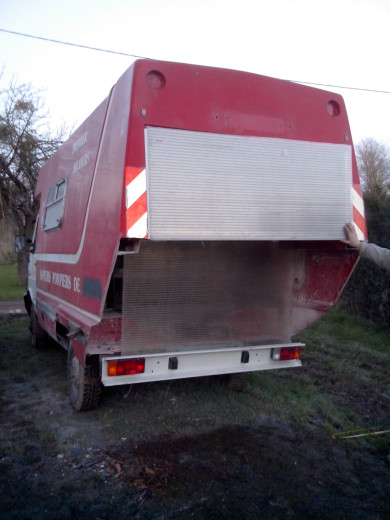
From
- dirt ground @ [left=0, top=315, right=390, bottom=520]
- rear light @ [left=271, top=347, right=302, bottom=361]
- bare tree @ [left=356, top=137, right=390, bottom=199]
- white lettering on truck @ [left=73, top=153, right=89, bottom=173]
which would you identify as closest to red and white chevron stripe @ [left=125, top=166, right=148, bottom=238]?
white lettering on truck @ [left=73, top=153, right=89, bottom=173]

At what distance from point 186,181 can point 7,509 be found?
277 cm

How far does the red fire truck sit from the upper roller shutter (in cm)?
1

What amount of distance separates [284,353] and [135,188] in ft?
8.31

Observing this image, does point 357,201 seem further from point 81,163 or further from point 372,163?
point 372,163

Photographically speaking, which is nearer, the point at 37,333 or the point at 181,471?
the point at 181,471

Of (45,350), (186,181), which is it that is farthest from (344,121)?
(45,350)

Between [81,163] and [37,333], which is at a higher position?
[81,163]

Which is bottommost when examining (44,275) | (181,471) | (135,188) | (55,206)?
(181,471)

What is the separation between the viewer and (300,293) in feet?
18.5

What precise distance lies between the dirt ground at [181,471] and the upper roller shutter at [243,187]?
6.27 feet

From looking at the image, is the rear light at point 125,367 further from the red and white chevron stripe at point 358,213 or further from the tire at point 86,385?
the red and white chevron stripe at point 358,213

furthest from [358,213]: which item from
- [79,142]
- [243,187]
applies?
[79,142]

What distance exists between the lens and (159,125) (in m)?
4.03

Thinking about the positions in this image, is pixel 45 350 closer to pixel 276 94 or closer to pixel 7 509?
pixel 7 509
